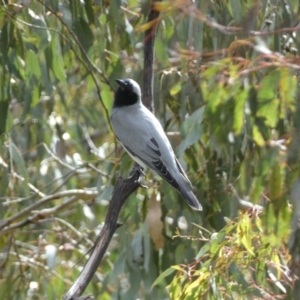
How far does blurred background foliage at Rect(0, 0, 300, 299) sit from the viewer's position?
103 inches

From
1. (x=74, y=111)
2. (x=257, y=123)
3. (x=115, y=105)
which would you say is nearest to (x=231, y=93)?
(x=257, y=123)

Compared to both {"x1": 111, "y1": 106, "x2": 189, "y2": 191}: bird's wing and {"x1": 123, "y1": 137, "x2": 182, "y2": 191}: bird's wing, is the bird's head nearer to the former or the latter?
{"x1": 111, "y1": 106, "x2": 189, "y2": 191}: bird's wing

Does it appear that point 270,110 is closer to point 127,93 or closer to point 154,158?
point 154,158

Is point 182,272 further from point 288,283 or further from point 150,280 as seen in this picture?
point 150,280

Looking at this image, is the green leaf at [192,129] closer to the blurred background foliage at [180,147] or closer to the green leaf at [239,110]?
the blurred background foliage at [180,147]

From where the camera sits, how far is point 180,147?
3717 mm

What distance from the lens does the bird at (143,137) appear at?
3766 mm

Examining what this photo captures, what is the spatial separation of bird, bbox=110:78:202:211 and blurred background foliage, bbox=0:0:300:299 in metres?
0.11

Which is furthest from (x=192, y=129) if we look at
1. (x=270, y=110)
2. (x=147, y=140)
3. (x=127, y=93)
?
(x=270, y=110)

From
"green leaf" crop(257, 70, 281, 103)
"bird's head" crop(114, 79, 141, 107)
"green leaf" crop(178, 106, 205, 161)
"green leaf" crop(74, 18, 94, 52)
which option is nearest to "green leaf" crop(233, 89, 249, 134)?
"green leaf" crop(257, 70, 281, 103)

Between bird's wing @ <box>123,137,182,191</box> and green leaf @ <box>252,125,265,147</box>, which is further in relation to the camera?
bird's wing @ <box>123,137,182,191</box>

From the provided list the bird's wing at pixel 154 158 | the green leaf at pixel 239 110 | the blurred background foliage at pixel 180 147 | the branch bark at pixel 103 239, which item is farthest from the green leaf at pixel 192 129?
the green leaf at pixel 239 110

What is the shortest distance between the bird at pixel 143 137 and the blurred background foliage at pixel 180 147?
0.35ft

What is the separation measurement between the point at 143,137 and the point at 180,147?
1.69 ft
